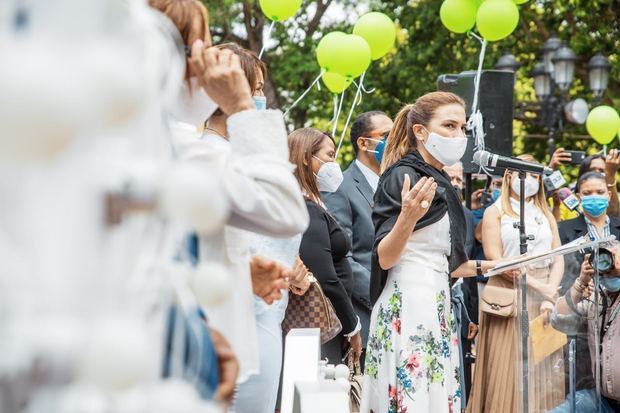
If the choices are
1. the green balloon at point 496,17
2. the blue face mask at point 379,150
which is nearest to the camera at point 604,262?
the blue face mask at point 379,150

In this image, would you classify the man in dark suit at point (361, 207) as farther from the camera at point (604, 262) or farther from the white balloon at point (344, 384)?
the white balloon at point (344, 384)

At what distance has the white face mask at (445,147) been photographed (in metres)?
5.01

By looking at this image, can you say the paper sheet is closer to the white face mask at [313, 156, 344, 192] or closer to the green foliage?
the white face mask at [313, 156, 344, 192]

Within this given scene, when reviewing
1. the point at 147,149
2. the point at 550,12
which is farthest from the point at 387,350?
the point at 550,12

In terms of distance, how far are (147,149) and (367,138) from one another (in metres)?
5.31

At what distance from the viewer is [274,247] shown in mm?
3756

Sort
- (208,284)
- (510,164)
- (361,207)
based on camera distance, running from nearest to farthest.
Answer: (208,284)
(510,164)
(361,207)

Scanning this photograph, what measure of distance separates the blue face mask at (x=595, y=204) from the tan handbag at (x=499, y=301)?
154cm

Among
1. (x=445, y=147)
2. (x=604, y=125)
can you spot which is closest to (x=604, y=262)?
(x=445, y=147)

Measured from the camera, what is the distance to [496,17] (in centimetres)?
877

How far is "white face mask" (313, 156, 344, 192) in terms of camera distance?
229 inches

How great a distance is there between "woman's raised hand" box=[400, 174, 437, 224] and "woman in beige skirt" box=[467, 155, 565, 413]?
94 centimetres

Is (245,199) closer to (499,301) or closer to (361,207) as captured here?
Result: (499,301)

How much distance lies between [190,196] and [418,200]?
3.24 meters
